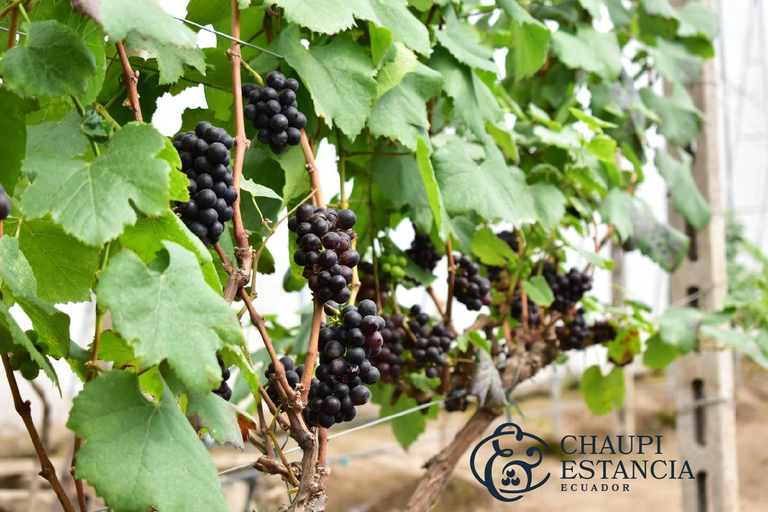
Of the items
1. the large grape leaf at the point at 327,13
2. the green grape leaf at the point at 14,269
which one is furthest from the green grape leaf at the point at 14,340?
the large grape leaf at the point at 327,13

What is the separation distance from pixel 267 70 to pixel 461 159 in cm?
41

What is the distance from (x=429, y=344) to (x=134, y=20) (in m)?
0.86

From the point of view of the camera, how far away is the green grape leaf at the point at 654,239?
2031 mm

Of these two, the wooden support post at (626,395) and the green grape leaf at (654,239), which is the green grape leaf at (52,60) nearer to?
the green grape leaf at (654,239)

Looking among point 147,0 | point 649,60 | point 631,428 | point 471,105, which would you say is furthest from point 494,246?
point 631,428

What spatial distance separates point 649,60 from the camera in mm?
2367

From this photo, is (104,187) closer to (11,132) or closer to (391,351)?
(11,132)

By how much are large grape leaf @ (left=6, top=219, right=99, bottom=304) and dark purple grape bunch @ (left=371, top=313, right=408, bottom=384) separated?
23.1 inches

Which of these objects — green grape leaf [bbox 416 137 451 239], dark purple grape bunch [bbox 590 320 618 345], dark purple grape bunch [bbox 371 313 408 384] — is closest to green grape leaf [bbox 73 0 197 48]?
green grape leaf [bbox 416 137 451 239]

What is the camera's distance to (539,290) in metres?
1.55

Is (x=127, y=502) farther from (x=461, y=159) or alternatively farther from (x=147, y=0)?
(x=461, y=159)

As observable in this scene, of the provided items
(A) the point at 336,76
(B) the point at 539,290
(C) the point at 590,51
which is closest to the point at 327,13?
(A) the point at 336,76

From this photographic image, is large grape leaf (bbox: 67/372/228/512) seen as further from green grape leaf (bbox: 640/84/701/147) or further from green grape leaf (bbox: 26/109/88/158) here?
green grape leaf (bbox: 640/84/701/147)

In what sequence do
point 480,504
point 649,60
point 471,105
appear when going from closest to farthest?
1. point 471,105
2. point 649,60
3. point 480,504
